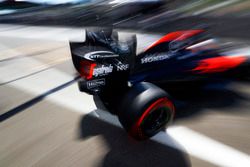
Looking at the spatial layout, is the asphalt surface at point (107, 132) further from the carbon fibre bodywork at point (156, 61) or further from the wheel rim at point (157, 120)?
the carbon fibre bodywork at point (156, 61)

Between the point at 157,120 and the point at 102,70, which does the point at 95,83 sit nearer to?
the point at 102,70

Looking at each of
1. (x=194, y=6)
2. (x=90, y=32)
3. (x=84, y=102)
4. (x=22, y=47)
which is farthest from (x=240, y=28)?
(x=22, y=47)

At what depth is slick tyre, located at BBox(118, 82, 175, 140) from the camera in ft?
8.88

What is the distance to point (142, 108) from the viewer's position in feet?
8.85

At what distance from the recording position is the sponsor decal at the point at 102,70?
2656 millimetres

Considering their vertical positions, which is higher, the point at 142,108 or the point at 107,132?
the point at 142,108

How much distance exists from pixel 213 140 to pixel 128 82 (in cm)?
107

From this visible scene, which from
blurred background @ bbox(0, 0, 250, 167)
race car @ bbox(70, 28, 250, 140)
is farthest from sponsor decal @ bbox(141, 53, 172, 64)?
blurred background @ bbox(0, 0, 250, 167)

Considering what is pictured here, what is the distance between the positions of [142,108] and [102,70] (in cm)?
51

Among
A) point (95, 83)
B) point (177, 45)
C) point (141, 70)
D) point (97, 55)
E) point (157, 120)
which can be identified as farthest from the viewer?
point (177, 45)

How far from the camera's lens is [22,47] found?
8484 mm

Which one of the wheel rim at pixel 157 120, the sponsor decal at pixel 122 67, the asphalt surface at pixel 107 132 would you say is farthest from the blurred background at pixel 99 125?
the sponsor decal at pixel 122 67

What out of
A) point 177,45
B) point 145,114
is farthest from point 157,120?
point 177,45

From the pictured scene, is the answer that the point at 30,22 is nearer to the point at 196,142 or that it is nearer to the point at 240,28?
the point at 240,28
